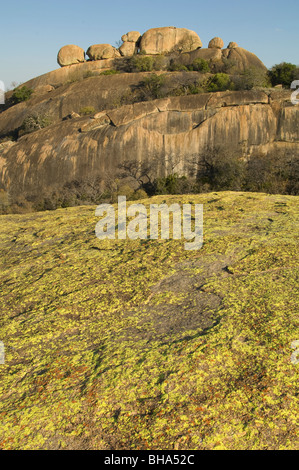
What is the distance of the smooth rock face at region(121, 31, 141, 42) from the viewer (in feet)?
139

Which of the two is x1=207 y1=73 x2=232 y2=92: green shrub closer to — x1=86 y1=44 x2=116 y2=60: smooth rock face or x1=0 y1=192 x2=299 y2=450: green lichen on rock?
x1=86 y1=44 x2=116 y2=60: smooth rock face

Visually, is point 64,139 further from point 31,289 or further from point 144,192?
point 31,289

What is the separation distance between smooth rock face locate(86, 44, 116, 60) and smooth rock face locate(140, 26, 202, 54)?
11.0 feet

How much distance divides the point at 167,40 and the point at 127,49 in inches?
180

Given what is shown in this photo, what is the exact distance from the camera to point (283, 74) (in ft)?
107

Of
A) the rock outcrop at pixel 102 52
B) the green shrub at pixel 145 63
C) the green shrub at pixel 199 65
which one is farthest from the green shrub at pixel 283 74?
the rock outcrop at pixel 102 52

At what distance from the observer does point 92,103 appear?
106 feet

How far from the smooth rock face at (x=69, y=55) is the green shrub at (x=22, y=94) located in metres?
5.86

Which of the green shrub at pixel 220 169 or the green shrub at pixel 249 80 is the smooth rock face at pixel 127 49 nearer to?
the green shrub at pixel 249 80

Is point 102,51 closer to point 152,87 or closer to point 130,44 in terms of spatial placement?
point 130,44

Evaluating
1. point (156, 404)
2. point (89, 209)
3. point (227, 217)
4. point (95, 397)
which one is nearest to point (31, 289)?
point (95, 397)

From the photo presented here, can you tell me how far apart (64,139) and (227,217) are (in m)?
23.4

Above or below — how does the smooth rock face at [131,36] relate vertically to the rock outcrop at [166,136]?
above

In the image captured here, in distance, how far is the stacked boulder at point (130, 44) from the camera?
42.1m
